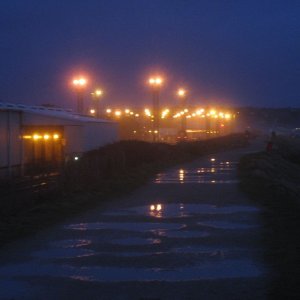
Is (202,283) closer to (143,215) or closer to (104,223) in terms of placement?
(104,223)

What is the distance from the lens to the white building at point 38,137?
103ft

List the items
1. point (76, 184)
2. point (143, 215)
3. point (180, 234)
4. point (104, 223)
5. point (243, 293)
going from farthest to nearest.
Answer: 1. point (76, 184)
2. point (143, 215)
3. point (104, 223)
4. point (180, 234)
5. point (243, 293)

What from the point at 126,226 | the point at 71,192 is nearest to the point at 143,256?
the point at 126,226

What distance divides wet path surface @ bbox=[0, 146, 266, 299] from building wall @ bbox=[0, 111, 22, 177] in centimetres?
1242

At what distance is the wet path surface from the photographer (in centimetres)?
944

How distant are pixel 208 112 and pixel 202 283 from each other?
84.1 metres

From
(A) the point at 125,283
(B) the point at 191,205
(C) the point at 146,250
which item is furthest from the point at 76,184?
(A) the point at 125,283

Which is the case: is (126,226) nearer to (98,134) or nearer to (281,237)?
(281,237)

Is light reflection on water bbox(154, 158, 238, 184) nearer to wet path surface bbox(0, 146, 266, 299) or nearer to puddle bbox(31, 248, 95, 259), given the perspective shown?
wet path surface bbox(0, 146, 266, 299)

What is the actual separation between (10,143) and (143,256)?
20828 mm

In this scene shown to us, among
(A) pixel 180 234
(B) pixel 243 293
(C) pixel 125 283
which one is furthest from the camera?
(A) pixel 180 234

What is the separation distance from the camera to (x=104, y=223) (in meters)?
16.1

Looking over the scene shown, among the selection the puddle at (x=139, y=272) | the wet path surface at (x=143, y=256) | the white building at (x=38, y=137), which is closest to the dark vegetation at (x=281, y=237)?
the wet path surface at (x=143, y=256)

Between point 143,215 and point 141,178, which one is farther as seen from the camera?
point 141,178
